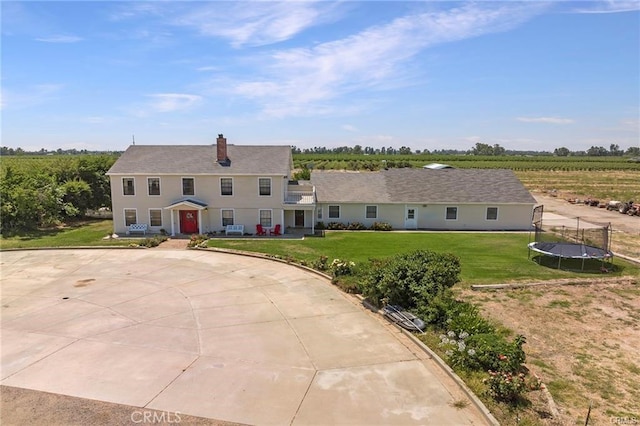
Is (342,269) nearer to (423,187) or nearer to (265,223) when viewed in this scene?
(265,223)

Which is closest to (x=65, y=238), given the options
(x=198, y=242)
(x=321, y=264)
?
(x=198, y=242)

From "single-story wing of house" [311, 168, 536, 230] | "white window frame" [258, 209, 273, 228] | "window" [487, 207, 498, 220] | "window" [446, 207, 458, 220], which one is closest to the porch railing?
"single-story wing of house" [311, 168, 536, 230]

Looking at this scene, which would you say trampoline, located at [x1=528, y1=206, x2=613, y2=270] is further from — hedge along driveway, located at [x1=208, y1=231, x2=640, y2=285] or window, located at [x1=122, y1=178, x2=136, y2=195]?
window, located at [x1=122, y1=178, x2=136, y2=195]

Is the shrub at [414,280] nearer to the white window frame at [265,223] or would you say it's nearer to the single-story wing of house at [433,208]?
the white window frame at [265,223]

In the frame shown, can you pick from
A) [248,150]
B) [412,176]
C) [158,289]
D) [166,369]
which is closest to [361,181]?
[412,176]

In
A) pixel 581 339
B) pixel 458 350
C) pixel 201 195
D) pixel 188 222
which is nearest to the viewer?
pixel 458 350

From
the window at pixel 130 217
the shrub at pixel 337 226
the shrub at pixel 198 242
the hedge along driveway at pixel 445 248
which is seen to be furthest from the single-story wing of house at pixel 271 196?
the shrub at pixel 198 242
